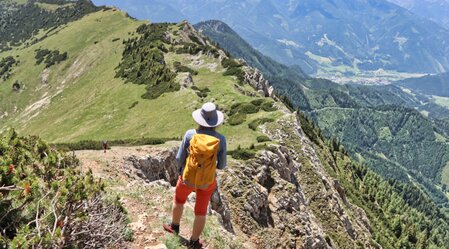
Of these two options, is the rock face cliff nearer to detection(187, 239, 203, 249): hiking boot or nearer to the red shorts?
detection(187, 239, 203, 249): hiking boot

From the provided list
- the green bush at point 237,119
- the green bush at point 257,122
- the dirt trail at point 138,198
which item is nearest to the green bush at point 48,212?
the dirt trail at point 138,198

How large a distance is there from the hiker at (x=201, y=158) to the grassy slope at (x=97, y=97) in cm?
3166

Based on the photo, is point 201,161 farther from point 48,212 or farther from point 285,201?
point 285,201

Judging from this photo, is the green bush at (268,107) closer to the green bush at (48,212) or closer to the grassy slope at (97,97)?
the grassy slope at (97,97)

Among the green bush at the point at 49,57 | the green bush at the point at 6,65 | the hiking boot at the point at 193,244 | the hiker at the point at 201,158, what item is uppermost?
the hiker at the point at 201,158

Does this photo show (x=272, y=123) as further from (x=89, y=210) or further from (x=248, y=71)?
(x=89, y=210)

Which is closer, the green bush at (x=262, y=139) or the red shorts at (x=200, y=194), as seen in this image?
the red shorts at (x=200, y=194)

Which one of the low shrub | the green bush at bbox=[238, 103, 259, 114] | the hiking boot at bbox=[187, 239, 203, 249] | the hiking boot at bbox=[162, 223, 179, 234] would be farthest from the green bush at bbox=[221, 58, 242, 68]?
the hiking boot at bbox=[187, 239, 203, 249]

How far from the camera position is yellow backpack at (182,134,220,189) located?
39.7ft

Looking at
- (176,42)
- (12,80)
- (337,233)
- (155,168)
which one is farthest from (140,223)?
(12,80)

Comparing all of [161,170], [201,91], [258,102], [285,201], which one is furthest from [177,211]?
[201,91]

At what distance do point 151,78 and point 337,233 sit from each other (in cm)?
5341

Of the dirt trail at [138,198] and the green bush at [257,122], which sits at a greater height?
the dirt trail at [138,198]

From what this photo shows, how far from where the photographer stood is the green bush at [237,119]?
56.4 m
